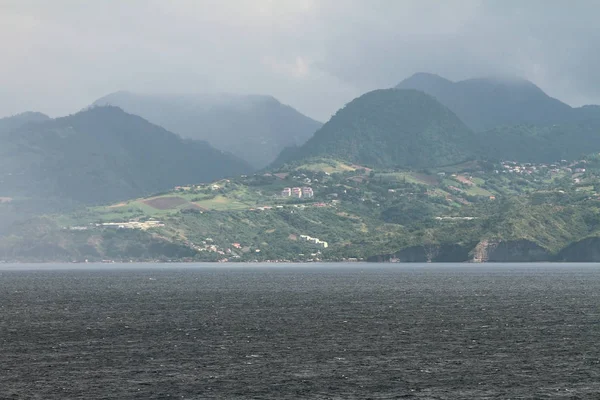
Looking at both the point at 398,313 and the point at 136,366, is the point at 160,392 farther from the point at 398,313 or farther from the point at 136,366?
the point at 398,313

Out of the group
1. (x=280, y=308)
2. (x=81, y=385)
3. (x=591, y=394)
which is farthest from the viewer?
(x=280, y=308)

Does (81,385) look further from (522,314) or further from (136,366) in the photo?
(522,314)

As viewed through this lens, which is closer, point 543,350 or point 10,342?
point 543,350

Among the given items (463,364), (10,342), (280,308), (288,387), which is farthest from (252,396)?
(280,308)

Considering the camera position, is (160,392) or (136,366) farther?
(136,366)

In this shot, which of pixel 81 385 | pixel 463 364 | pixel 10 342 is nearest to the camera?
pixel 81 385

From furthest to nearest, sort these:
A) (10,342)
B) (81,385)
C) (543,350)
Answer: (10,342), (543,350), (81,385)

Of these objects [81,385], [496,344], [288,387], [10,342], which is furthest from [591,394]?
[10,342]

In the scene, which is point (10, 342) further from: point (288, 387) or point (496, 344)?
point (496, 344)

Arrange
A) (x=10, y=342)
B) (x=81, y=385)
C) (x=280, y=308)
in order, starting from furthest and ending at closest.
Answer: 1. (x=280, y=308)
2. (x=10, y=342)
3. (x=81, y=385)
